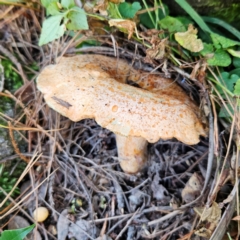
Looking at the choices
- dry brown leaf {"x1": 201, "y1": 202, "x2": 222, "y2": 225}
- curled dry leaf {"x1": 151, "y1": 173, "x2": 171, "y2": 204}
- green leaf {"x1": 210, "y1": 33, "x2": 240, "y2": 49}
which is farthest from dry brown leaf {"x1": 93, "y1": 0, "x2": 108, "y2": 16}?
dry brown leaf {"x1": 201, "y1": 202, "x2": 222, "y2": 225}

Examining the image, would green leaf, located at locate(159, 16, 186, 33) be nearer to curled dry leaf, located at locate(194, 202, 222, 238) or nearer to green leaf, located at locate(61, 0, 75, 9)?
→ green leaf, located at locate(61, 0, 75, 9)

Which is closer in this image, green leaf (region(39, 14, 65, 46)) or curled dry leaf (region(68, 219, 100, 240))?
green leaf (region(39, 14, 65, 46))

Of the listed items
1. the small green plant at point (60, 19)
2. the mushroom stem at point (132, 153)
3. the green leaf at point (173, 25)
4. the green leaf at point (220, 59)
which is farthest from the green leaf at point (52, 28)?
the green leaf at point (220, 59)

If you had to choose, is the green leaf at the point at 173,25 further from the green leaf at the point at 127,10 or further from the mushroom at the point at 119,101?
the mushroom at the point at 119,101

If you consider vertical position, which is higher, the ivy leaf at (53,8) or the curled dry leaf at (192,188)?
the ivy leaf at (53,8)

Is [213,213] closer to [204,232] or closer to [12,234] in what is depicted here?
[204,232]

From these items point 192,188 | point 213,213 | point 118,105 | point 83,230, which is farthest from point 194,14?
point 83,230

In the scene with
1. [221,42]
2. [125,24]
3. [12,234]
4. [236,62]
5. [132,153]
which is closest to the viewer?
[12,234]
